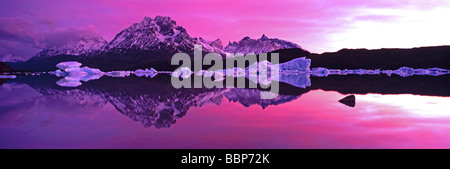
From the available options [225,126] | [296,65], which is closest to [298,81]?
[225,126]

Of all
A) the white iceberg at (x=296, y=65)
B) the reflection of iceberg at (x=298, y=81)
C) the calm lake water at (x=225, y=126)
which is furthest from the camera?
the white iceberg at (x=296, y=65)

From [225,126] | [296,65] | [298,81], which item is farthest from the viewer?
[296,65]

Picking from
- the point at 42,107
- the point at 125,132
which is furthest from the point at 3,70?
the point at 125,132

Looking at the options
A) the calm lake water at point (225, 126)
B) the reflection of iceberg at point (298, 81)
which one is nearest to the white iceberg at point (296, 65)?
the reflection of iceberg at point (298, 81)

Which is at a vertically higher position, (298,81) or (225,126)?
(298,81)

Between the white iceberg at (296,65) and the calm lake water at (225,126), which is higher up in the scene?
the white iceberg at (296,65)

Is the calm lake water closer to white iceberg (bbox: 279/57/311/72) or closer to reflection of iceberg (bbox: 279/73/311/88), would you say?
reflection of iceberg (bbox: 279/73/311/88)

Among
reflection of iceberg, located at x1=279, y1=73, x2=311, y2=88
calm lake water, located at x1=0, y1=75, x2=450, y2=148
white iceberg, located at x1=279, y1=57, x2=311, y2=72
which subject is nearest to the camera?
calm lake water, located at x1=0, y1=75, x2=450, y2=148

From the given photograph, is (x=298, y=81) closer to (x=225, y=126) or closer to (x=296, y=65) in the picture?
(x=225, y=126)

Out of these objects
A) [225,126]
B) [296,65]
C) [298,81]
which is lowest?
[225,126]

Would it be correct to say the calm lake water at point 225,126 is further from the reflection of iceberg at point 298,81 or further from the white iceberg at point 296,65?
the white iceberg at point 296,65

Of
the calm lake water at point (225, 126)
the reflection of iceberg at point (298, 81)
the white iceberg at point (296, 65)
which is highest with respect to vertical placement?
the white iceberg at point (296, 65)

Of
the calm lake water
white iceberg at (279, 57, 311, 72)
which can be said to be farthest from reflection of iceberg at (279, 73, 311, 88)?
white iceberg at (279, 57, 311, 72)

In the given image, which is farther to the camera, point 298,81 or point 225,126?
point 298,81
